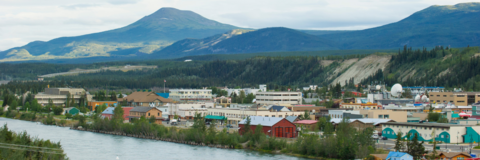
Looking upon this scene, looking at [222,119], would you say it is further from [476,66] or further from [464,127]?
[476,66]

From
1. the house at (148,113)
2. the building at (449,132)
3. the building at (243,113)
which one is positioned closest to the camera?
the building at (449,132)

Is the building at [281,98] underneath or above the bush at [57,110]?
above

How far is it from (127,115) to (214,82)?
96.5 metres

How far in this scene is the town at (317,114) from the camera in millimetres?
50969

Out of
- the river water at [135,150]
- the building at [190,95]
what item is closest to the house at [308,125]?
the river water at [135,150]

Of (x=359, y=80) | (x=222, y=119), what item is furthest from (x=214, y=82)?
(x=222, y=119)

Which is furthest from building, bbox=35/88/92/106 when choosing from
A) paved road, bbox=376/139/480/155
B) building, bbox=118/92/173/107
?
paved road, bbox=376/139/480/155

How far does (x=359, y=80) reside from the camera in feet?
527

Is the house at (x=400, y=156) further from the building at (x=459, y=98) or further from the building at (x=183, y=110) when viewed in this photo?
the building at (x=459, y=98)

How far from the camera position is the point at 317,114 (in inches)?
2906

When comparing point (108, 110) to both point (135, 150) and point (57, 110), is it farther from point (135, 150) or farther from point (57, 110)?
point (135, 150)

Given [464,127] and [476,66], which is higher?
[476,66]

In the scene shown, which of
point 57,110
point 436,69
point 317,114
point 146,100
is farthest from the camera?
point 436,69

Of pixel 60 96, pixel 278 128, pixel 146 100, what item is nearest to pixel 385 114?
pixel 278 128
